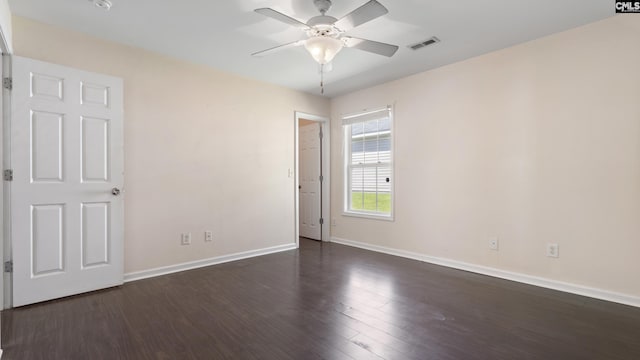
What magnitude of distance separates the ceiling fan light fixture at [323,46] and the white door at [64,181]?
2.04 m

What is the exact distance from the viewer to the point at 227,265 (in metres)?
3.80


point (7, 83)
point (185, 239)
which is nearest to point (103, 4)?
point (7, 83)

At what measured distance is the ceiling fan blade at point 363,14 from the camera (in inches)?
76.1

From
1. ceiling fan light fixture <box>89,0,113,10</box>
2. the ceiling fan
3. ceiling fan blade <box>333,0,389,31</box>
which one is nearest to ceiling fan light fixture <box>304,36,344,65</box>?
the ceiling fan

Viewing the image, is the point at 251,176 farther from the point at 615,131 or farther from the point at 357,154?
the point at 615,131

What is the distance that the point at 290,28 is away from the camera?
2.82 m

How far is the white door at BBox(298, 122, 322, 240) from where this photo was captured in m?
5.39

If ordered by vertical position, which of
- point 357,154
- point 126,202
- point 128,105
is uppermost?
point 128,105

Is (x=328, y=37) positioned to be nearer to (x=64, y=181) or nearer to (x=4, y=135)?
(x=64, y=181)

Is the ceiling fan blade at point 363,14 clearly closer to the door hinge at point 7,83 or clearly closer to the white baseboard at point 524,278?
the door hinge at point 7,83

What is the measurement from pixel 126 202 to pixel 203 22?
77.8 inches

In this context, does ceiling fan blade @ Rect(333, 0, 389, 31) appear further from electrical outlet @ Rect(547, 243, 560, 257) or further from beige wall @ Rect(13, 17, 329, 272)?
electrical outlet @ Rect(547, 243, 560, 257)

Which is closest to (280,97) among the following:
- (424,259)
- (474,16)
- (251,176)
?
(251,176)

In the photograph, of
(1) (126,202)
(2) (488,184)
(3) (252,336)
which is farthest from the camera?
(2) (488,184)
